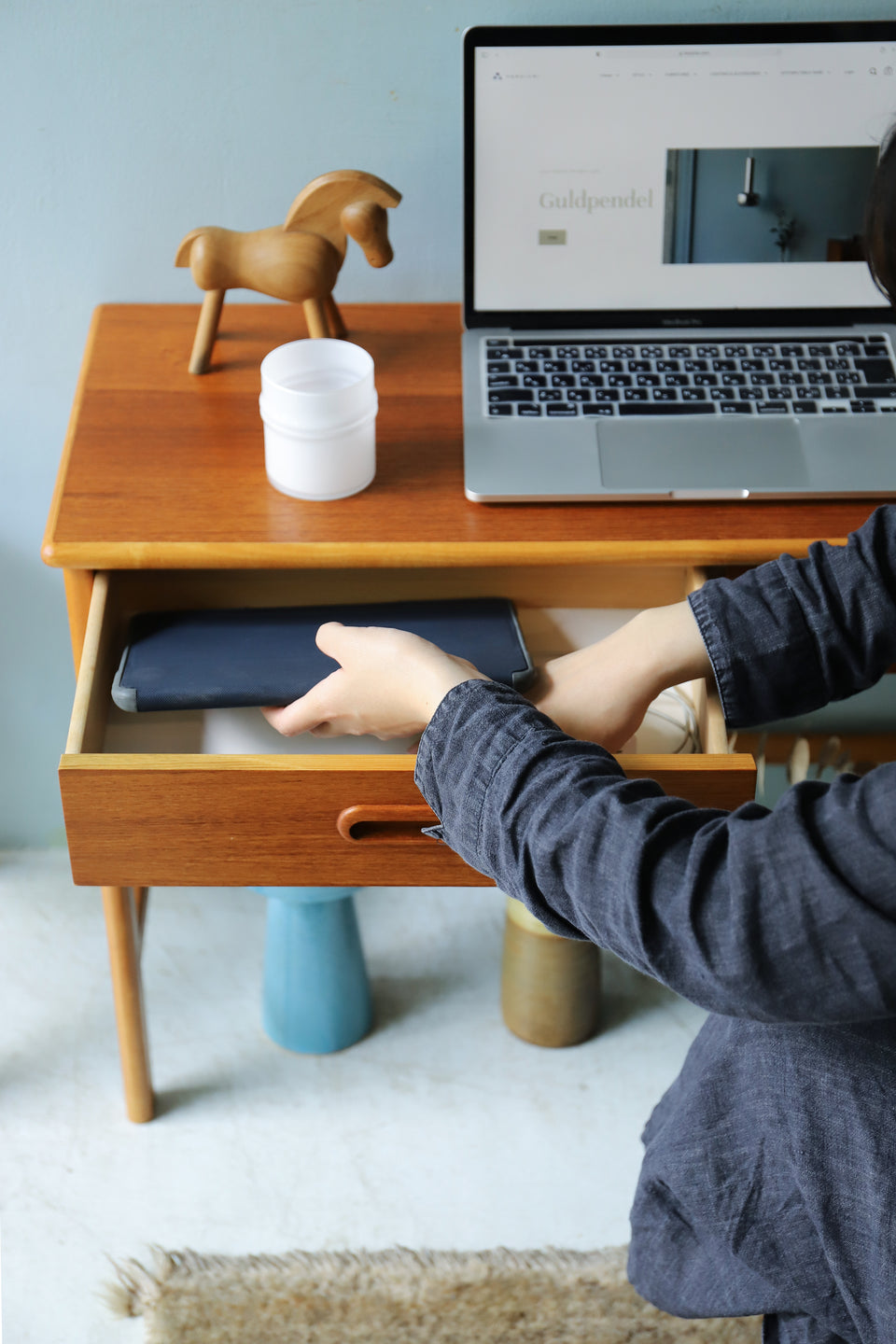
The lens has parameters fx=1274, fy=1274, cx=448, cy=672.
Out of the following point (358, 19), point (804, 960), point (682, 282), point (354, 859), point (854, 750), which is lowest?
point (854, 750)

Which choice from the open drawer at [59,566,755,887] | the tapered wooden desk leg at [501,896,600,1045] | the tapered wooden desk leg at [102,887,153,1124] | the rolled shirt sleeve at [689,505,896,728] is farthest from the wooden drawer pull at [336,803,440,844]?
the tapered wooden desk leg at [501,896,600,1045]

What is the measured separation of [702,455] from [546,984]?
627 mm

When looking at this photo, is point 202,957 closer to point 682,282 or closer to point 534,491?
point 534,491

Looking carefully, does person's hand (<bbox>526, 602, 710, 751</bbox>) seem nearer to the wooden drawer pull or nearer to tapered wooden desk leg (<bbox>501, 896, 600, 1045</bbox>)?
the wooden drawer pull

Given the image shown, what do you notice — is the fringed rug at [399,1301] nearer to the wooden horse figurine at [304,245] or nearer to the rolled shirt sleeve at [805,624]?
the rolled shirt sleeve at [805,624]

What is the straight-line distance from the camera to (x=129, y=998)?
4.18 ft

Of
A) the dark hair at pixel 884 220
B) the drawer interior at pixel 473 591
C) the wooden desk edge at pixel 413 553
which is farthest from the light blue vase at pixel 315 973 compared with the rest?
the dark hair at pixel 884 220

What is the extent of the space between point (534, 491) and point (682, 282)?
0.28 meters

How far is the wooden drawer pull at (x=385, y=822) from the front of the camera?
87 centimetres

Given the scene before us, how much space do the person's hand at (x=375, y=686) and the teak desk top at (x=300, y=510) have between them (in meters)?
0.10

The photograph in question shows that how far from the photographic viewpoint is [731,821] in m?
0.71

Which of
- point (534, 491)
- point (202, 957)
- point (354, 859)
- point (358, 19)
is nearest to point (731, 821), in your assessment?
point (354, 859)

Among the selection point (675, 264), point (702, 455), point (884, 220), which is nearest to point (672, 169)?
point (675, 264)

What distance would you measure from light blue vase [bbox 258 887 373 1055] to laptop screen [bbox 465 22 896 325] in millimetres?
631
